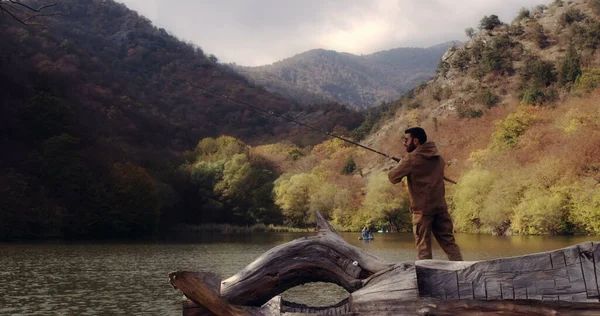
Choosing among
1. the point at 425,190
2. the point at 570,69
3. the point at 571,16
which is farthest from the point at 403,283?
the point at 571,16

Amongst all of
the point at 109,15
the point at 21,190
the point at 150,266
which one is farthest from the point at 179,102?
the point at 150,266

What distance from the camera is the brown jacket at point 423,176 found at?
7.57 meters

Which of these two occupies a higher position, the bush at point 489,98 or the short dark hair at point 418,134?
the bush at point 489,98

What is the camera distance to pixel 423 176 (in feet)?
25.0

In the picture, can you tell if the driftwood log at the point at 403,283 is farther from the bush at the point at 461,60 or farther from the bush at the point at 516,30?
the bush at the point at 461,60

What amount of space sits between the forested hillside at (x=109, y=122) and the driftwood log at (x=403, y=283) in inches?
182

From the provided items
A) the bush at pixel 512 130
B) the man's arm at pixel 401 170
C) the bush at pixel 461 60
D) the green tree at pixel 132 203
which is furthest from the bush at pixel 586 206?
the bush at pixel 461 60

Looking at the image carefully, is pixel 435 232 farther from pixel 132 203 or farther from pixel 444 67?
pixel 444 67

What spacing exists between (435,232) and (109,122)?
91.2 m

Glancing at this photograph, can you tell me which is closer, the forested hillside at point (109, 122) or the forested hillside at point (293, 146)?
the forested hillside at point (293, 146)

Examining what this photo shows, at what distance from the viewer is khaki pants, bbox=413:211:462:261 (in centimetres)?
760

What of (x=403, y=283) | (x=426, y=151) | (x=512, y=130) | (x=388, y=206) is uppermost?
(x=512, y=130)

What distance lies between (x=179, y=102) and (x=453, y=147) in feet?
230

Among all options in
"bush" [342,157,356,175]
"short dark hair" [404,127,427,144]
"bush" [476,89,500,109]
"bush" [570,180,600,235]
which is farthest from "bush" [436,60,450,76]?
"short dark hair" [404,127,427,144]
